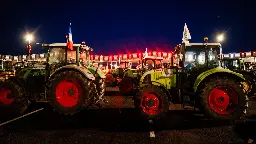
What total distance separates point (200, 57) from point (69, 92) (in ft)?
14.8

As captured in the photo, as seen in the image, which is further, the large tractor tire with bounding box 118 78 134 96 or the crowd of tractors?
the large tractor tire with bounding box 118 78 134 96

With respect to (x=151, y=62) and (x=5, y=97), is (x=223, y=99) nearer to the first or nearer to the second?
(x=151, y=62)

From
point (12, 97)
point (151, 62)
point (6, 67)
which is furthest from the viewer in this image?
point (6, 67)

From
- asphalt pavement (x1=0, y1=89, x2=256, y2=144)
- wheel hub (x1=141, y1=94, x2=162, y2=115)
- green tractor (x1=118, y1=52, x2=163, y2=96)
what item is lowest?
asphalt pavement (x1=0, y1=89, x2=256, y2=144)

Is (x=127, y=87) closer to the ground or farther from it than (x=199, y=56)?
closer to the ground

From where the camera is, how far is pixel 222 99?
6434 mm

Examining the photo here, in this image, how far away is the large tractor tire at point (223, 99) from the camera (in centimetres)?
629

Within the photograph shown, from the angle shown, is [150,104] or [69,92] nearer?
[150,104]

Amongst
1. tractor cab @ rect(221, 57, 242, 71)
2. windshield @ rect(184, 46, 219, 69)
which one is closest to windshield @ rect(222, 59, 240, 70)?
tractor cab @ rect(221, 57, 242, 71)

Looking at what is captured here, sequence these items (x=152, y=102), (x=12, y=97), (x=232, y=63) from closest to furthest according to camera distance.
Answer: (x=152, y=102) → (x=12, y=97) → (x=232, y=63)

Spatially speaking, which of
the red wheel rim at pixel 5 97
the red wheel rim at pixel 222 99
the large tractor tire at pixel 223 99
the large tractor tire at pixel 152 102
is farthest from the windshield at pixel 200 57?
the red wheel rim at pixel 5 97

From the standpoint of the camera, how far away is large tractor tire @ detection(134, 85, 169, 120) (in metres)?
6.52

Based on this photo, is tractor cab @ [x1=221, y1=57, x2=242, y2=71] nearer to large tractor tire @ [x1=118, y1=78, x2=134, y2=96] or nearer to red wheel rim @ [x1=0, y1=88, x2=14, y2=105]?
large tractor tire @ [x1=118, y1=78, x2=134, y2=96]

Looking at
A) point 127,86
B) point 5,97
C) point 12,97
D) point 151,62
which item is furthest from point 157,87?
point 127,86
